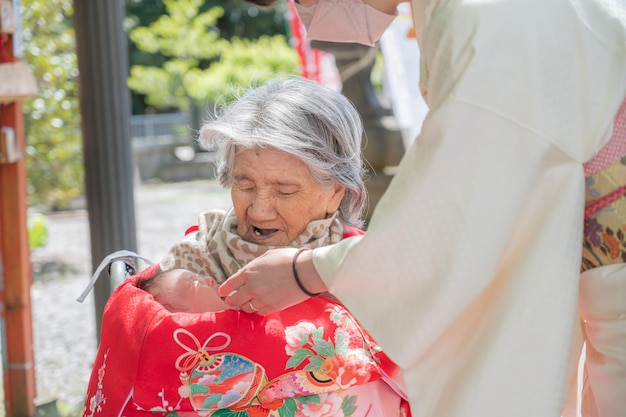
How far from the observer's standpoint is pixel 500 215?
1333 millimetres

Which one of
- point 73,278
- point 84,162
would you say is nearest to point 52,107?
point 73,278

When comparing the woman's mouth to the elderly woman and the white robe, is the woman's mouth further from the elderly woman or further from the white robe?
the white robe

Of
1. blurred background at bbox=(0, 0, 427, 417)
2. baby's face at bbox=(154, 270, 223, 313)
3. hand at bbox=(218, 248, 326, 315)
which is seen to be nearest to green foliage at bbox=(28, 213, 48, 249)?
blurred background at bbox=(0, 0, 427, 417)

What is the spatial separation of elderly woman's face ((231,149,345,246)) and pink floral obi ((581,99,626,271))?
2.39 ft

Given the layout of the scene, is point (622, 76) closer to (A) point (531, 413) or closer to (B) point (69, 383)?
(A) point (531, 413)

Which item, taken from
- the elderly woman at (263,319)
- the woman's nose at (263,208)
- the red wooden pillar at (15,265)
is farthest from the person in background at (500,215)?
the red wooden pillar at (15,265)

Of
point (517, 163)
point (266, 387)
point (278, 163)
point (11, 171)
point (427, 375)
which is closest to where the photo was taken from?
point (517, 163)

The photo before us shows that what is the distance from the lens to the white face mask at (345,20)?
5.78 ft

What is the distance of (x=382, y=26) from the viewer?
1.80 meters

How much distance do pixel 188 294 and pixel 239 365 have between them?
0.91 ft

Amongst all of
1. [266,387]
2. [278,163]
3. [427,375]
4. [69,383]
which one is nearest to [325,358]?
[266,387]

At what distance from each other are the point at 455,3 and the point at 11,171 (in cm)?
282

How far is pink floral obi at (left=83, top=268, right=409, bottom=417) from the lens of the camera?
5.67 feet

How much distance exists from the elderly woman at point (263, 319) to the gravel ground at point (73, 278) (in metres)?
2.58
